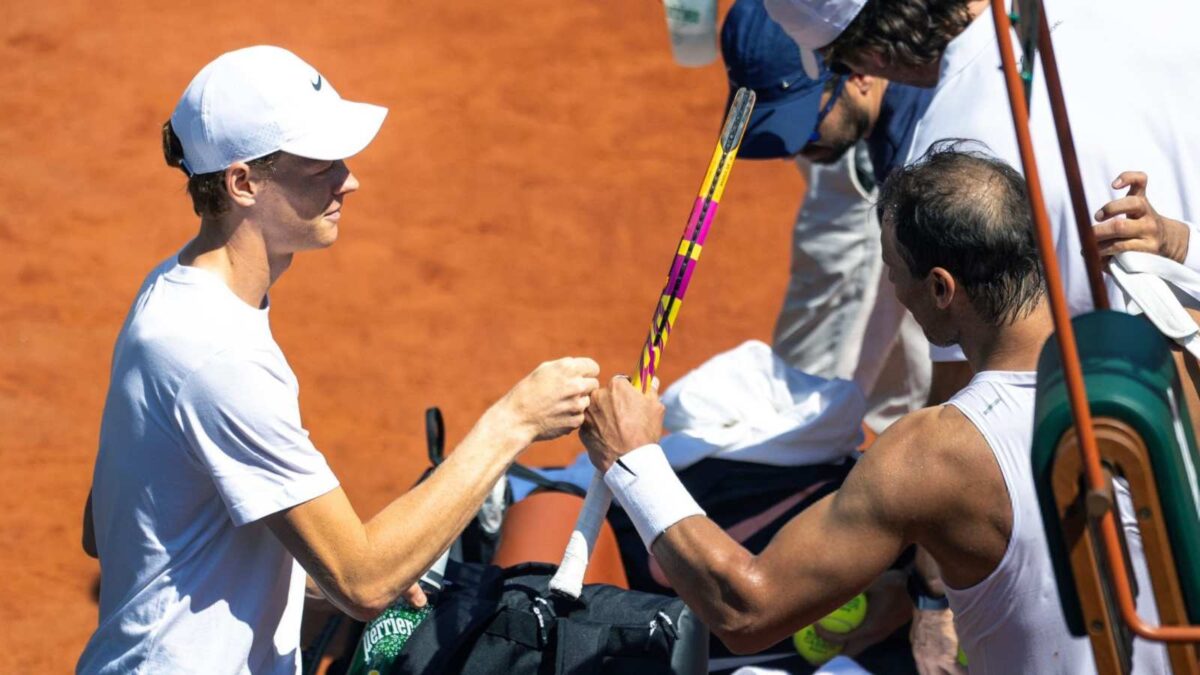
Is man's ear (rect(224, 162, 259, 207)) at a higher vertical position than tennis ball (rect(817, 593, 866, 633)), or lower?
higher

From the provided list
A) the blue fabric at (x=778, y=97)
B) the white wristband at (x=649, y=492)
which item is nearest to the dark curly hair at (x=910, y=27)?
the blue fabric at (x=778, y=97)

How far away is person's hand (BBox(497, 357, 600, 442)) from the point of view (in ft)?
9.66

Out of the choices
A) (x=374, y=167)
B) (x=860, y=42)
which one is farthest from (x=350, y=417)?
(x=860, y=42)

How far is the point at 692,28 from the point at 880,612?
6.73 feet

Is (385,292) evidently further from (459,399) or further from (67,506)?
(67,506)

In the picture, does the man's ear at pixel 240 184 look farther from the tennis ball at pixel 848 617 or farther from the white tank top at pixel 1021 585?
the tennis ball at pixel 848 617

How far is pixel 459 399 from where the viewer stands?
6.52m

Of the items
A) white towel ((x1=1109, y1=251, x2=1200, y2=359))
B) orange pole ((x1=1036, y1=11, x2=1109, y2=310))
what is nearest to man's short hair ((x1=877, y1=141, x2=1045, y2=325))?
white towel ((x1=1109, y1=251, x2=1200, y2=359))

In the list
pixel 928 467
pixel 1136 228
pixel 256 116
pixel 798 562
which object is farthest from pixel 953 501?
pixel 256 116

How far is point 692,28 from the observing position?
4.99 m

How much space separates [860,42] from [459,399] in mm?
3053

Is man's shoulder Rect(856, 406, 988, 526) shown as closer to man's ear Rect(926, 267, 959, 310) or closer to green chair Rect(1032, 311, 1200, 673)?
man's ear Rect(926, 267, 959, 310)

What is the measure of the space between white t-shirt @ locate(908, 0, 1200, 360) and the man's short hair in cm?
70

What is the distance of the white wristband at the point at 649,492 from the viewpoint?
2.84 m
